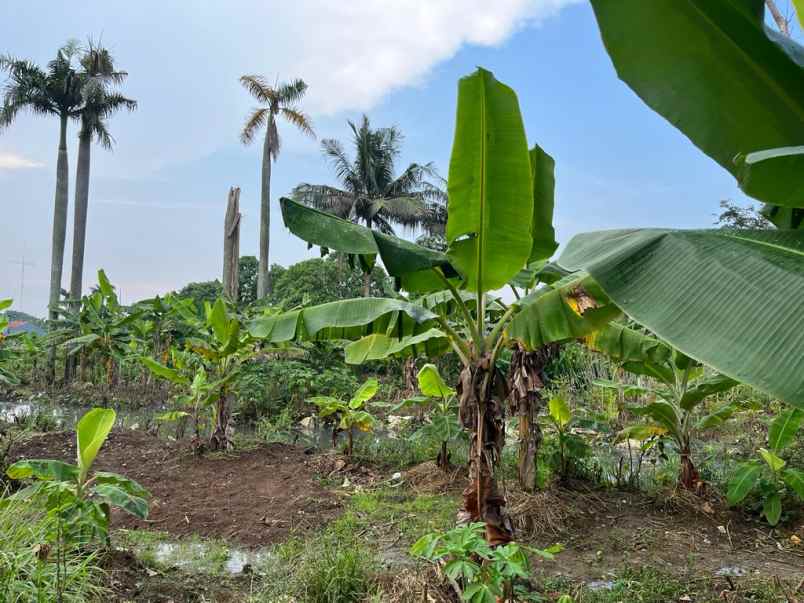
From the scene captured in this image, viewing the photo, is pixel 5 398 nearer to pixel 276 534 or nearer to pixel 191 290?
pixel 276 534

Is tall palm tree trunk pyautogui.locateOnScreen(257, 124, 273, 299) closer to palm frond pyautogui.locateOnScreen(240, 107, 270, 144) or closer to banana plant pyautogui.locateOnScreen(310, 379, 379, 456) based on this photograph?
palm frond pyautogui.locateOnScreen(240, 107, 270, 144)

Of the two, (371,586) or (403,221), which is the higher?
(403,221)

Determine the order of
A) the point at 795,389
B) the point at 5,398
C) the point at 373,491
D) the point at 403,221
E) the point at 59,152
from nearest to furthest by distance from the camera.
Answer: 1. the point at 795,389
2. the point at 373,491
3. the point at 5,398
4. the point at 59,152
5. the point at 403,221

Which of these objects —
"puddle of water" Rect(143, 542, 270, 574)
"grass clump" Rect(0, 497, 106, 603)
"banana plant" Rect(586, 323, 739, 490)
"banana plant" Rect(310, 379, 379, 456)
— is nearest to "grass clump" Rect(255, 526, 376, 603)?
"puddle of water" Rect(143, 542, 270, 574)

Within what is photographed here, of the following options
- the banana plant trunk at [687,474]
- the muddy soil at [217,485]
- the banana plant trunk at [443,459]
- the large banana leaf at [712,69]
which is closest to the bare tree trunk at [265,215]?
the muddy soil at [217,485]

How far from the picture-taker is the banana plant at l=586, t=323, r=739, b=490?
4770 millimetres

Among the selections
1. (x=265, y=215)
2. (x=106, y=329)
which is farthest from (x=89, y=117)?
(x=106, y=329)

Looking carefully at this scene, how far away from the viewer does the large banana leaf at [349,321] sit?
3.46 m

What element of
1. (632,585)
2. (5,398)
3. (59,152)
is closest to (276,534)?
(632,585)

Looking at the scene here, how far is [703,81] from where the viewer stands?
209cm

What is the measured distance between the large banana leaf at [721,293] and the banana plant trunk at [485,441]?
165 cm

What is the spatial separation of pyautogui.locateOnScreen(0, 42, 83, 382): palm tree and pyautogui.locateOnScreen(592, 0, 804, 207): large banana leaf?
66.5ft

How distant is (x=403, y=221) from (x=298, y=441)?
19600 millimetres

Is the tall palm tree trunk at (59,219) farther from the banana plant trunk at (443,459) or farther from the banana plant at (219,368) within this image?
the banana plant trunk at (443,459)
